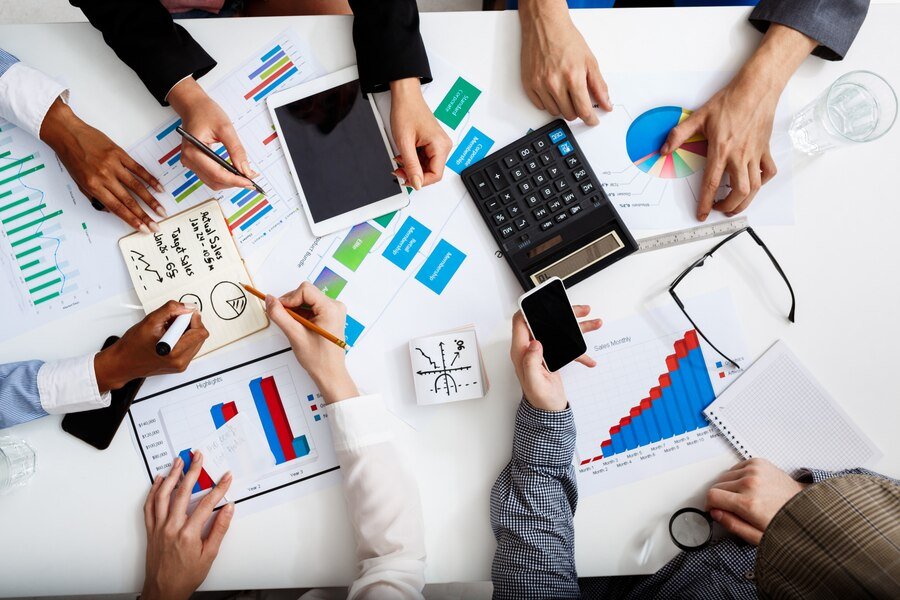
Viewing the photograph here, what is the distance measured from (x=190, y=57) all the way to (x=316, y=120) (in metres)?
0.22

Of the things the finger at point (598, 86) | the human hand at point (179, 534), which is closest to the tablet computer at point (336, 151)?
the finger at point (598, 86)

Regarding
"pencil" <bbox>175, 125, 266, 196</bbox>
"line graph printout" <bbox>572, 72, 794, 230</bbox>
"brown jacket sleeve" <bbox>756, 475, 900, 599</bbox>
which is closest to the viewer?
"brown jacket sleeve" <bbox>756, 475, 900, 599</bbox>

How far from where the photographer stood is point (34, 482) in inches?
35.8

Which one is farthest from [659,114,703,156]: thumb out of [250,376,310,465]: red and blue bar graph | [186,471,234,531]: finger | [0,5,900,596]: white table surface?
[186,471,234,531]: finger

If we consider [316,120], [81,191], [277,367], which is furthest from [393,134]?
[81,191]

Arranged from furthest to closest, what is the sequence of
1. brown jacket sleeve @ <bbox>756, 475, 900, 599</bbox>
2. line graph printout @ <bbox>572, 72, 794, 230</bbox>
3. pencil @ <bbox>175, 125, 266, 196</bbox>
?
1. line graph printout @ <bbox>572, 72, 794, 230</bbox>
2. pencil @ <bbox>175, 125, 266, 196</bbox>
3. brown jacket sleeve @ <bbox>756, 475, 900, 599</bbox>

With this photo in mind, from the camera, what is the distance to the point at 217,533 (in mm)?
883

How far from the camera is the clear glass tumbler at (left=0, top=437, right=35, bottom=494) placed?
0.90 metres

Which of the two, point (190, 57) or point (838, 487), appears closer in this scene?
point (838, 487)

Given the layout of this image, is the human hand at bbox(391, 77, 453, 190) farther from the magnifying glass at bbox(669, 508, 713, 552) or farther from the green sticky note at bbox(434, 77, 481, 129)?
the magnifying glass at bbox(669, 508, 713, 552)

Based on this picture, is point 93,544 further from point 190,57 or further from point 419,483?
point 190,57

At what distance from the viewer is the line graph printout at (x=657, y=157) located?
93cm

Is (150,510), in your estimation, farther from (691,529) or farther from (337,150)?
(691,529)

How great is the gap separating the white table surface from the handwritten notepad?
0.08 meters
